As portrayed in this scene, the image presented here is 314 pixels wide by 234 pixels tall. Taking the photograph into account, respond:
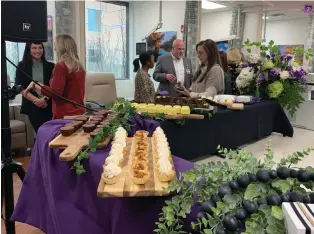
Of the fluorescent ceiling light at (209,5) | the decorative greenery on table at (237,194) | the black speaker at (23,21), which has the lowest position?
the decorative greenery on table at (237,194)

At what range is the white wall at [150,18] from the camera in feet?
20.2

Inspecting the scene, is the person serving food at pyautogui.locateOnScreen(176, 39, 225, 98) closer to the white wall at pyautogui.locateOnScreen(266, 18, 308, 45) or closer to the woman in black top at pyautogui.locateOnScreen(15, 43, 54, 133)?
the woman in black top at pyautogui.locateOnScreen(15, 43, 54, 133)

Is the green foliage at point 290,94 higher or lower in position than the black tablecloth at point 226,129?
higher

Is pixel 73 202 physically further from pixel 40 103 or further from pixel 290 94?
pixel 290 94

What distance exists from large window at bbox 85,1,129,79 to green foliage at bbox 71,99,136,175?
14.5 feet

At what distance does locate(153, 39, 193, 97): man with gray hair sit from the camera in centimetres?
360

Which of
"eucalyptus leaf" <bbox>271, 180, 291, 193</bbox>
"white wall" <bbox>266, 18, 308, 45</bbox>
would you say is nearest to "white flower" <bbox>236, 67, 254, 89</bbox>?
"eucalyptus leaf" <bbox>271, 180, 291, 193</bbox>

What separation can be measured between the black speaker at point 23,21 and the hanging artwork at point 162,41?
4.75m

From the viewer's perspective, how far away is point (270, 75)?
3975mm

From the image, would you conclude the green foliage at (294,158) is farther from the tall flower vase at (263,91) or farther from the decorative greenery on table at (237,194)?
the tall flower vase at (263,91)

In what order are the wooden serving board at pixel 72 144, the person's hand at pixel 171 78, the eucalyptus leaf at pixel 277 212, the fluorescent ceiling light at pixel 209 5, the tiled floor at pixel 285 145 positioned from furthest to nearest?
the fluorescent ceiling light at pixel 209 5 < the person's hand at pixel 171 78 < the tiled floor at pixel 285 145 < the wooden serving board at pixel 72 144 < the eucalyptus leaf at pixel 277 212

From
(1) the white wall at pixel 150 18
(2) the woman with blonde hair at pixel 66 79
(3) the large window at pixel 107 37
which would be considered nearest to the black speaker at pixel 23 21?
(2) the woman with blonde hair at pixel 66 79

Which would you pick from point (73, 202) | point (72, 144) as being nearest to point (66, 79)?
point (72, 144)

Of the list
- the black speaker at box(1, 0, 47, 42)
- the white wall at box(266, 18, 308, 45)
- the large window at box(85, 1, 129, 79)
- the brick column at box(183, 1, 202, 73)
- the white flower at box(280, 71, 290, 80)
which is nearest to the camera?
the black speaker at box(1, 0, 47, 42)
